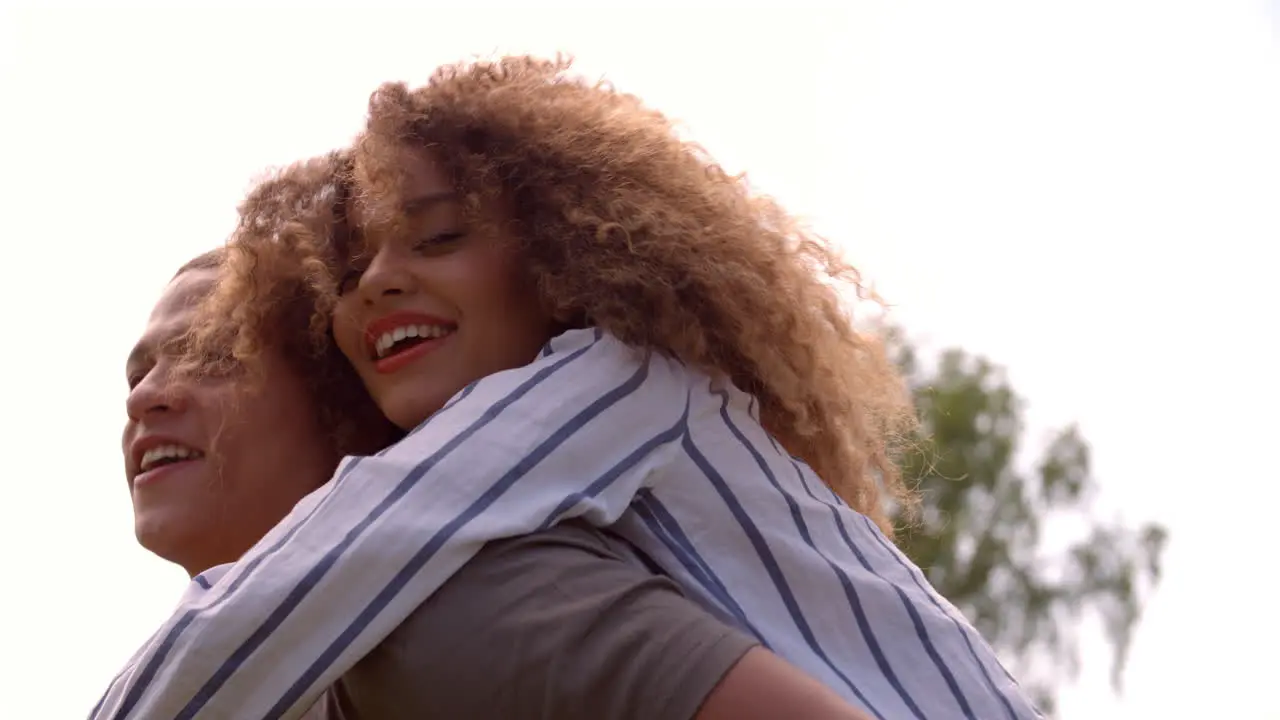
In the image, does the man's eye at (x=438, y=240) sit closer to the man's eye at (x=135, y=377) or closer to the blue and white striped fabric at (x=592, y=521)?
the blue and white striped fabric at (x=592, y=521)

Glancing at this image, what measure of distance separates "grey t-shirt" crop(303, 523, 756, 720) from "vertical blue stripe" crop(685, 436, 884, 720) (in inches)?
6.5

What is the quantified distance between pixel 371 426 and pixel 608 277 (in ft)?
2.63

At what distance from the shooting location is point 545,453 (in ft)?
6.38

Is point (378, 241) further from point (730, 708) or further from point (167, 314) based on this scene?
point (730, 708)

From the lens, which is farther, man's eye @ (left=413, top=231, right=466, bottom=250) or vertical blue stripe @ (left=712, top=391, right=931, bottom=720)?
man's eye @ (left=413, top=231, right=466, bottom=250)

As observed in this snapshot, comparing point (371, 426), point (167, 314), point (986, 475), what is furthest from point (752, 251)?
point (986, 475)

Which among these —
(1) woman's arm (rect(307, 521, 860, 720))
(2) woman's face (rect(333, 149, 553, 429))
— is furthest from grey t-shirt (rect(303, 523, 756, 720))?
(2) woman's face (rect(333, 149, 553, 429))

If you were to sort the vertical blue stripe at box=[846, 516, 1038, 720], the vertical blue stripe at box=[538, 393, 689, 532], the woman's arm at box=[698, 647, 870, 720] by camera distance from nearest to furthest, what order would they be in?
the woman's arm at box=[698, 647, 870, 720] < the vertical blue stripe at box=[538, 393, 689, 532] < the vertical blue stripe at box=[846, 516, 1038, 720]

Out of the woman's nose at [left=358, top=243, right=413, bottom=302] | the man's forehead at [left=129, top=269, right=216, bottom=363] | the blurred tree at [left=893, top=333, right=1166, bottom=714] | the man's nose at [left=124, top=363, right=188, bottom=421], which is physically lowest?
the blurred tree at [left=893, top=333, right=1166, bottom=714]

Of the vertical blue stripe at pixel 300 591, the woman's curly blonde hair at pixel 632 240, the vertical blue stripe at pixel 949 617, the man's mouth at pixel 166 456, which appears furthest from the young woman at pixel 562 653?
the man's mouth at pixel 166 456

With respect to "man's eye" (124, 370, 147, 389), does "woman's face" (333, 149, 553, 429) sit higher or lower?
higher

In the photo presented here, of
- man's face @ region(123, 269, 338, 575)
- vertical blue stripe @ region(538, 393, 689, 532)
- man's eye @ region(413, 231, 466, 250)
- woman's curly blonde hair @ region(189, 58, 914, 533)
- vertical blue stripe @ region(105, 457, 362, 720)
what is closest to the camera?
vertical blue stripe @ region(105, 457, 362, 720)

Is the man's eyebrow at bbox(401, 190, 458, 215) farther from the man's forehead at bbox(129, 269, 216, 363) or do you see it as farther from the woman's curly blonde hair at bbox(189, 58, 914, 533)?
the man's forehead at bbox(129, 269, 216, 363)

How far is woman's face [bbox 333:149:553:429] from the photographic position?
7.84ft
